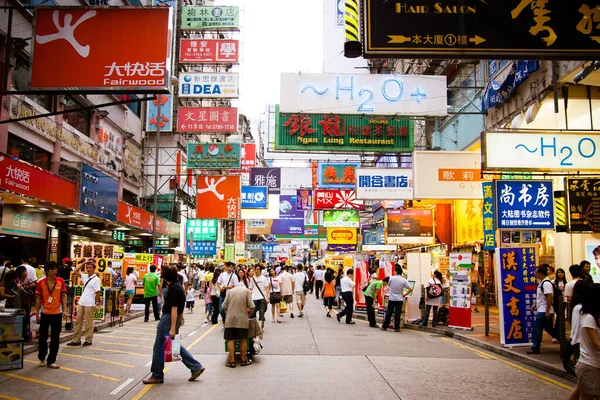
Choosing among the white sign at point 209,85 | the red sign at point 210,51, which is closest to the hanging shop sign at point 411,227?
the white sign at point 209,85

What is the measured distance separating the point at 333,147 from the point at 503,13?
14.7 metres

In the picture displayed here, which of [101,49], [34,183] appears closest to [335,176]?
[34,183]

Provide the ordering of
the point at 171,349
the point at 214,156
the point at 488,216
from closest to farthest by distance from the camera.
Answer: the point at 171,349 < the point at 488,216 < the point at 214,156

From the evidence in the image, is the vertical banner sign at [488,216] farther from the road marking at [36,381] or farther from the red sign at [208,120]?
the red sign at [208,120]

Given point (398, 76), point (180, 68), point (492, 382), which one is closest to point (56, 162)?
point (398, 76)

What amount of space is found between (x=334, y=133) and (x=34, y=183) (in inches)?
398

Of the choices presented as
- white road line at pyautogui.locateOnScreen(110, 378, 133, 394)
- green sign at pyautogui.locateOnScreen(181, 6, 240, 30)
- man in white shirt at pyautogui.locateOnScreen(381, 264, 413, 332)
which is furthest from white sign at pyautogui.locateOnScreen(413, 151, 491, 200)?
green sign at pyautogui.locateOnScreen(181, 6, 240, 30)

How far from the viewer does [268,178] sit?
3672cm

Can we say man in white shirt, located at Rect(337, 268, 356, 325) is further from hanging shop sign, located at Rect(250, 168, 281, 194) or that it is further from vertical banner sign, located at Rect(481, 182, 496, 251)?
hanging shop sign, located at Rect(250, 168, 281, 194)

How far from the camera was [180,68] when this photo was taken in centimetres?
4081

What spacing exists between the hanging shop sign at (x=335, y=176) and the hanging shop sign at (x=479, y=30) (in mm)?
24137

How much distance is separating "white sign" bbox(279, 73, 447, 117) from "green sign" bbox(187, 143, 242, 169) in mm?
11086

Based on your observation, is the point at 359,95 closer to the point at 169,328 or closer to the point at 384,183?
the point at 384,183

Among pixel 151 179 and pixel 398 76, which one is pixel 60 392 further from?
pixel 151 179
